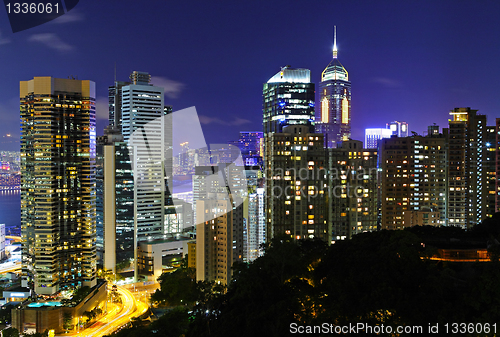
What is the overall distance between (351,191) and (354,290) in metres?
11.4

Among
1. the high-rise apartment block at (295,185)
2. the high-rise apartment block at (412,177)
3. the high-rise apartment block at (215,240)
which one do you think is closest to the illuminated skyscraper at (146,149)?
the high-rise apartment block at (215,240)

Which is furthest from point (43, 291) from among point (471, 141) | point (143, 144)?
point (471, 141)

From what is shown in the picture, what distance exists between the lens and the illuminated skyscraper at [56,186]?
1884cm

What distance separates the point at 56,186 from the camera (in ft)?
63.7

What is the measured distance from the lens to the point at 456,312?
7.06 metres

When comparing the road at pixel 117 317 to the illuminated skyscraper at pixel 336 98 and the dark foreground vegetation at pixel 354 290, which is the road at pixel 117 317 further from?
the illuminated skyscraper at pixel 336 98

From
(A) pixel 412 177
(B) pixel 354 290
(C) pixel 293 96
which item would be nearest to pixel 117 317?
(B) pixel 354 290

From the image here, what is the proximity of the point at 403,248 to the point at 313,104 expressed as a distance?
22280mm

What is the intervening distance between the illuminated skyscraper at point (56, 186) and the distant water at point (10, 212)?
21566 millimetres

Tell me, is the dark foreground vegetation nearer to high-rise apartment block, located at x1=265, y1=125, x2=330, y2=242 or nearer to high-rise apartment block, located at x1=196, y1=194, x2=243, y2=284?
high-rise apartment block, located at x1=196, y1=194, x2=243, y2=284

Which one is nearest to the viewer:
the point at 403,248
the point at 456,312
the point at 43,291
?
the point at 456,312

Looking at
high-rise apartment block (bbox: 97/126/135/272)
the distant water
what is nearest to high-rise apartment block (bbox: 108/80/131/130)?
high-rise apartment block (bbox: 97/126/135/272)

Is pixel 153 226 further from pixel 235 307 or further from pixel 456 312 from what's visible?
pixel 456 312

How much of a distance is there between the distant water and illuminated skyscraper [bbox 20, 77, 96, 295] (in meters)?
21.6
